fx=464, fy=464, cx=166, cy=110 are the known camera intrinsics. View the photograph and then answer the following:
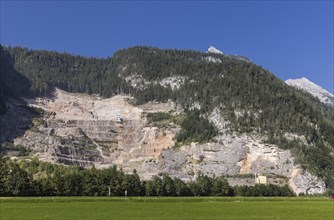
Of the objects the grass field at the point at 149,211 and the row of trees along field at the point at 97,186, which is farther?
the row of trees along field at the point at 97,186

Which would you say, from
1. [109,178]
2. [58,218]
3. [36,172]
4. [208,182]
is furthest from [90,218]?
[36,172]

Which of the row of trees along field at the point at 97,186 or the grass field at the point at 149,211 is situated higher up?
the row of trees along field at the point at 97,186

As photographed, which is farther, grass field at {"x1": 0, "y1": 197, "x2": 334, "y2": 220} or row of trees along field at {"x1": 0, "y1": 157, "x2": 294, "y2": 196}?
row of trees along field at {"x1": 0, "y1": 157, "x2": 294, "y2": 196}

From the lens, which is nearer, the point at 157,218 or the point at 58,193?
the point at 157,218

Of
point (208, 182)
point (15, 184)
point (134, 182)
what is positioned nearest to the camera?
point (15, 184)

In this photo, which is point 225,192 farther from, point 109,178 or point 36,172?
point 36,172

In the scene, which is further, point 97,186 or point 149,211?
point 97,186

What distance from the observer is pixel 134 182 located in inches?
5822

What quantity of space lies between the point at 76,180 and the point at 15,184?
17.6 m

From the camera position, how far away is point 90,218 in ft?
174

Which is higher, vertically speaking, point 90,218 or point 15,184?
point 15,184

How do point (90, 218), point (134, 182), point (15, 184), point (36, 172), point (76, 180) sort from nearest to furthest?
1. point (90, 218)
2. point (15, 184)
3. point (76, 180)
4. point (134, 182)
5. point (36, 172)

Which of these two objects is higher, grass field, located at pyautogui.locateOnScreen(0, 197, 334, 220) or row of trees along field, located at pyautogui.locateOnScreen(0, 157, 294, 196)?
row of trees along field, located at pyautogui.locateOnScreen(0, 157, 294, 196)

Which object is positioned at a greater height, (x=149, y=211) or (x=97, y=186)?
(x=97, y=186)
